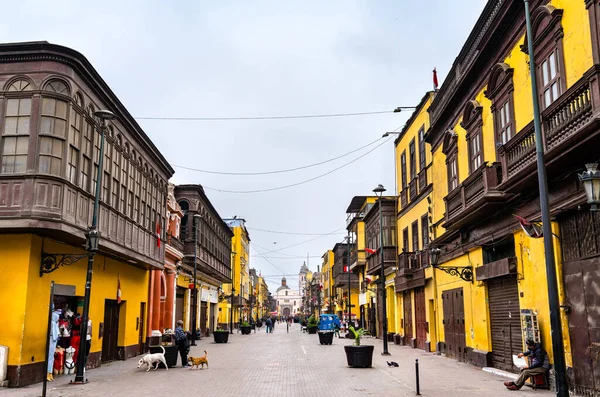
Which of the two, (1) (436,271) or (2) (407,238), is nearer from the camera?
(1) (436,271)

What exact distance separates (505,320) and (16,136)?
15.1m

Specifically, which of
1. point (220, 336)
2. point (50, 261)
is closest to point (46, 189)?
point (50, 261)

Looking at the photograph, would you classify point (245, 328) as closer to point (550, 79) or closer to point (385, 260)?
point (385, 260)

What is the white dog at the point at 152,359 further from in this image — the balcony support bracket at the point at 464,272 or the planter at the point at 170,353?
the balcony support bracket at the point at 464,272

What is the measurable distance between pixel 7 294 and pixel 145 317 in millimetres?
12764

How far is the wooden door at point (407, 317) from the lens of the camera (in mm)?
31562

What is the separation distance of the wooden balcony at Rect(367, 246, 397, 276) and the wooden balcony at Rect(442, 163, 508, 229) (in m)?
14.9

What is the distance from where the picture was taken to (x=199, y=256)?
126 ft

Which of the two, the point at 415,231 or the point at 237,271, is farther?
the point at 237,271

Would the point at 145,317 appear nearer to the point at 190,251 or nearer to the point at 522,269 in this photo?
the point at 190,251

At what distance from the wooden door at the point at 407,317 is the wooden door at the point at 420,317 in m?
1.54

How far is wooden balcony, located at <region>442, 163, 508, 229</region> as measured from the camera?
633 inches

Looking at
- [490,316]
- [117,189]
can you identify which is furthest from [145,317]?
[490,316]

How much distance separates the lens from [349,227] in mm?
58812
